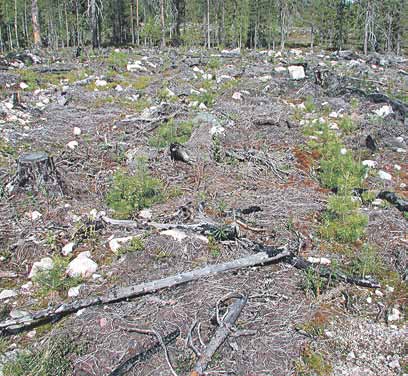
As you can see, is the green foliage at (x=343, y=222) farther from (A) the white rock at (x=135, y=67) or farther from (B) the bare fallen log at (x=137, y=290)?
(A) the white rock at (x=135, y=67)

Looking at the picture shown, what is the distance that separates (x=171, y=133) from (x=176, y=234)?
2.96 meters

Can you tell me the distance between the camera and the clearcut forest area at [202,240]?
8.81 ft

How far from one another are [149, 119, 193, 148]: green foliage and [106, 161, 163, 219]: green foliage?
4.86 feet

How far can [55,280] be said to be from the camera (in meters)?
→ 3.25

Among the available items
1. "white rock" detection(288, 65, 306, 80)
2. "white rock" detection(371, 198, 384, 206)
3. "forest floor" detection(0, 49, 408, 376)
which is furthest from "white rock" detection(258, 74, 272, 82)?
"white rock" detection(371, 198, 384, 206)

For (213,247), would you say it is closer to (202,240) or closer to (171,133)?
(202,240)

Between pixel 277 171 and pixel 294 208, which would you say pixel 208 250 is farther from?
pixel 277 171

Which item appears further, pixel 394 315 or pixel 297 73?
pixel 297 73

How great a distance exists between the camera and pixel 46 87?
32.5ft

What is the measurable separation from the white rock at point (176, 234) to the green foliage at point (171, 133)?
2537 millimetres

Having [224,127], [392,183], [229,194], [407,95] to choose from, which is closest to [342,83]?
[407,95]

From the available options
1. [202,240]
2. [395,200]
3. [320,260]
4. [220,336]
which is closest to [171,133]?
[202,240]

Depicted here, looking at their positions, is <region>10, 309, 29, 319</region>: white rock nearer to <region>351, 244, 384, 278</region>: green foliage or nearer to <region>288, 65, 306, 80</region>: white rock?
<region>351, 244, 384, 278</region>: green foliage

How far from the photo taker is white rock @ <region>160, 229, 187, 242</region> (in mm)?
3804
